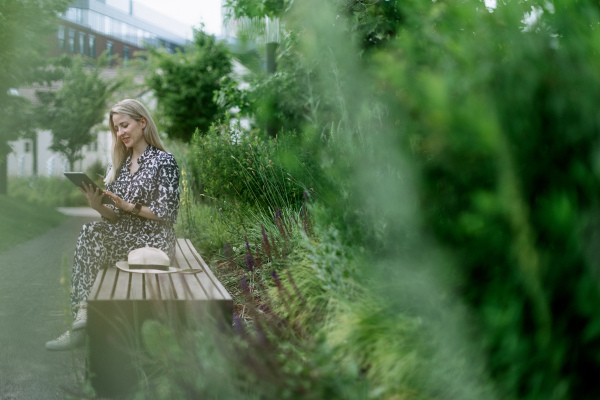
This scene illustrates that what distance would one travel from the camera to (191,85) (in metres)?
21.9

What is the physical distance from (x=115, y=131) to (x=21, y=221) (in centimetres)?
912

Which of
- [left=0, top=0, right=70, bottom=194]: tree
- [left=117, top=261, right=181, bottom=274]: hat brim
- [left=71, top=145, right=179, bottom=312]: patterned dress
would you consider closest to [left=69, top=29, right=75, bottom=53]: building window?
[left=0, top=0, right=70, bottom=194]: tree

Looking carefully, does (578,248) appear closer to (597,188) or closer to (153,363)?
(597,188)

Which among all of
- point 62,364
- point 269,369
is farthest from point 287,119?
point 269,369

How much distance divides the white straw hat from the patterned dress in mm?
363

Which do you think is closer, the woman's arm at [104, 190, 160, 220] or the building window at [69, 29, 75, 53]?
the woman's arm at [104, 190, 160, 220]

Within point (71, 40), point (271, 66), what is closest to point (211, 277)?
point (271, 66)

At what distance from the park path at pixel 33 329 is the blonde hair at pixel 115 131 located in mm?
733

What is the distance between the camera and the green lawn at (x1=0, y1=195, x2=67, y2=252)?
10284 millimetres

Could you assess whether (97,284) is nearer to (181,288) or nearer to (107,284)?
(107,284)

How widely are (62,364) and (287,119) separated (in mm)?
6307

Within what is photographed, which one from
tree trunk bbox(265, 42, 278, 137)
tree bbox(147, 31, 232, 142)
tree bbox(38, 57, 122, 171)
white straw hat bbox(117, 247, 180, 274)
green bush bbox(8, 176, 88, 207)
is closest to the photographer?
white straw hat bbox(117, 247, 180, 274)

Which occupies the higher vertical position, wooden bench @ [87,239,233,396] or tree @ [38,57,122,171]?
tree @ [38,57,122,171]

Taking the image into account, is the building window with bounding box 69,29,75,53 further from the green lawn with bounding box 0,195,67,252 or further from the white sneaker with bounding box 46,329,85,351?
the white sneaker with bounding box 46,329,85,351
